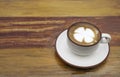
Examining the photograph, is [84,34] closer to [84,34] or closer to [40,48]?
[84,34]

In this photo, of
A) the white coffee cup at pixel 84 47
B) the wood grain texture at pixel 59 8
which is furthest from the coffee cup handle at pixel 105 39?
the wood grain texture at pixel 59 8

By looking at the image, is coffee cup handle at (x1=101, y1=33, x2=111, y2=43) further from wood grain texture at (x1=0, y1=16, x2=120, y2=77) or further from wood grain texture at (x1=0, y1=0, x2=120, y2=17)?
wood grain texture at (x1=0, y1=0, x2=120, y2=17)

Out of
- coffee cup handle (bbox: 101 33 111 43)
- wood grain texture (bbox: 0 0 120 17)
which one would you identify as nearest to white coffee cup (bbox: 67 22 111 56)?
coffee cup handle (bbox: 101 33 111 43)

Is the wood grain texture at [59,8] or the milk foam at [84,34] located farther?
the wood grain texture at [59,8]

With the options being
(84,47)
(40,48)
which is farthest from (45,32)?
(84,47)

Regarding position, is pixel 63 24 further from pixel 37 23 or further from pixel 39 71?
pixel 39 71

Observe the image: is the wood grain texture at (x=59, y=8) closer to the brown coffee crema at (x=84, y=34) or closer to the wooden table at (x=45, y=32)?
the wooden table at (x=45, y=32)

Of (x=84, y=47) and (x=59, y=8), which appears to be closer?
(x=84, y=47)
